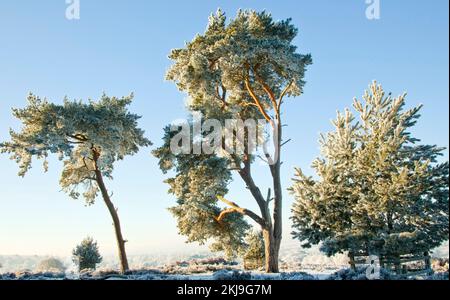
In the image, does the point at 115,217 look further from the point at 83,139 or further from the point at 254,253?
the point at 254,253

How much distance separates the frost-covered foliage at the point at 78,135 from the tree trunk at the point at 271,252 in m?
8.80

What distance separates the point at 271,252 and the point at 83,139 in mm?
11546

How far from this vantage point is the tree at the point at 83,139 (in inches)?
746

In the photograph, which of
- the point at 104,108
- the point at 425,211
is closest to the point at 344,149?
the point at 425,211

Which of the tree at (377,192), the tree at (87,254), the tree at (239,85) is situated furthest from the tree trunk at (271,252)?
the tree at (87,254)

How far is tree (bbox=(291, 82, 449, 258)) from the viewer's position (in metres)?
13.9

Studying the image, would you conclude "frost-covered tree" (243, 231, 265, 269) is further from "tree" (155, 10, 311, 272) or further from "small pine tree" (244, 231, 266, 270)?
"tree" (155, 10, 311, 272)

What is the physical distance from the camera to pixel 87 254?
26.3m

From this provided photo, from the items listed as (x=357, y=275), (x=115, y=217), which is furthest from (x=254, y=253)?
(x=357, y=275)

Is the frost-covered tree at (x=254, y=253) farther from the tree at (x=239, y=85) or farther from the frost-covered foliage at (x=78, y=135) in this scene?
the frost-covered foliage at (x=78, y=135)

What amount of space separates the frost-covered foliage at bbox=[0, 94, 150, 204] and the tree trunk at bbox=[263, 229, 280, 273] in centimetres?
880

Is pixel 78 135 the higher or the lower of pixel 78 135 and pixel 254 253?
the higher

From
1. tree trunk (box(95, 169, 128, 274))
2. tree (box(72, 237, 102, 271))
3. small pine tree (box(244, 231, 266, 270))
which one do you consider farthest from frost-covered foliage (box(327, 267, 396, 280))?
tree (box(72, 237, 102, 271))
